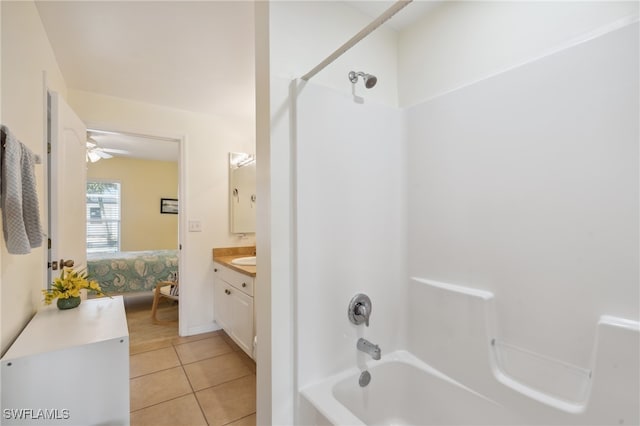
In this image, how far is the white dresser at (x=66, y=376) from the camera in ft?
3.44

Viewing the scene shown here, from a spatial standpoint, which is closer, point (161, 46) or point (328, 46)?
point (328, 46)

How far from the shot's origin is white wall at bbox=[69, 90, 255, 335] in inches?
112

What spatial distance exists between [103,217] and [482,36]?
6486 mm

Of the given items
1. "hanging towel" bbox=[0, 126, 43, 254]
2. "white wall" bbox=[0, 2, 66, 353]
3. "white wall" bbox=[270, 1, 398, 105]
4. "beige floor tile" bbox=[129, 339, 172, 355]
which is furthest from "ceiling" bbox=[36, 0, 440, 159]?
"beige floor tile" bbox=[129, 339, 172, 355]

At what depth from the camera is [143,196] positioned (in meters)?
5.87

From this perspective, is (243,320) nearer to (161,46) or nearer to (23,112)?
(23,112)

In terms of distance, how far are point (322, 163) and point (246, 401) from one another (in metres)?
1.70

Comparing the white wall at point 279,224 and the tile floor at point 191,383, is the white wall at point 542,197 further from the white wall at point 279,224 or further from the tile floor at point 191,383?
the tile floor at point 191,383

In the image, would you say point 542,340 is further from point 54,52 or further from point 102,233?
point 102,233

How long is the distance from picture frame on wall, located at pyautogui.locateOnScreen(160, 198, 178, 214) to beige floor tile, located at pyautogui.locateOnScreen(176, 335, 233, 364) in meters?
4.02

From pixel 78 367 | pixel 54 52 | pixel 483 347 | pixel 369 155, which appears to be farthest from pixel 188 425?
pixel 54 52

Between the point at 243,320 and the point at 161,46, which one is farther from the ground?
the point at 161,46

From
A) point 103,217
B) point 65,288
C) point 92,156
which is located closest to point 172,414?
point 65,288

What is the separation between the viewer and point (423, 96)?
1.70 m
